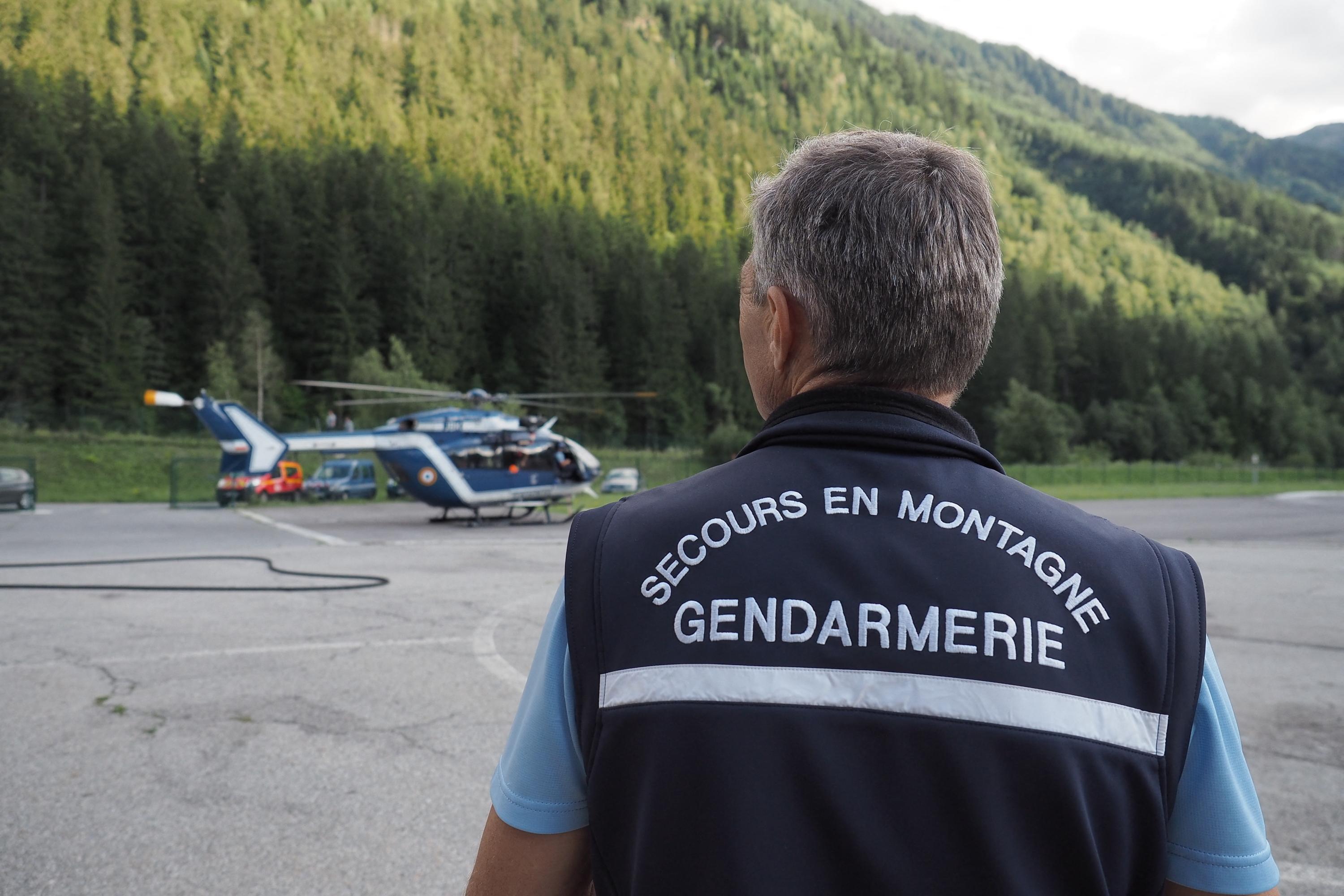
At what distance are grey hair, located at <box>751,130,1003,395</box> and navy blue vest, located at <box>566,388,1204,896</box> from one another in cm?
14

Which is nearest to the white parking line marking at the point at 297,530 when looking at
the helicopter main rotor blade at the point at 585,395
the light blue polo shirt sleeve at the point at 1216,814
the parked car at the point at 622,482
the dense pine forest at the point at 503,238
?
the helicopter main rotor blade at the point at 585,395

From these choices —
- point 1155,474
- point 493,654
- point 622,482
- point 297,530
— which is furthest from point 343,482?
point 1155,474

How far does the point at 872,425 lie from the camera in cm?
107

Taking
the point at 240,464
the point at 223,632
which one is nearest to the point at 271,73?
the point at 240,464

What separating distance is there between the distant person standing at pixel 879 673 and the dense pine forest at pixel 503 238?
27.6m

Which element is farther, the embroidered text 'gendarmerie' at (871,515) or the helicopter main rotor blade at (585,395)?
the helicopter main rotor blade at (585,395)

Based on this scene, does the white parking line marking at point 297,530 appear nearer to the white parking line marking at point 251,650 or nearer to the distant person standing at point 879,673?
the white parking line marking at point 251,650

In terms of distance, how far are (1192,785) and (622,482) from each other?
30.9 metres

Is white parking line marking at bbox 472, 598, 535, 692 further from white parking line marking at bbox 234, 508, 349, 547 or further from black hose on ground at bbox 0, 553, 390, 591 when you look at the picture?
white parking line marking at bbox 234, 508, 349, 547

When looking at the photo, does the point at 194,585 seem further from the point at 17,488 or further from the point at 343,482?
the point at 343,482

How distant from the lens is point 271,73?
94.2 meters

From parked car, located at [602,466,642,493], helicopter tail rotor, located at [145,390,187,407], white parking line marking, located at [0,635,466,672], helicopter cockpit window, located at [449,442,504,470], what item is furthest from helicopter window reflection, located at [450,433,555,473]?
white parking line marking, located at [0,635,466,672]

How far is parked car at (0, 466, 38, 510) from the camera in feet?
70.2

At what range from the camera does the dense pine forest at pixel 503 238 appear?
5572 centimetres
